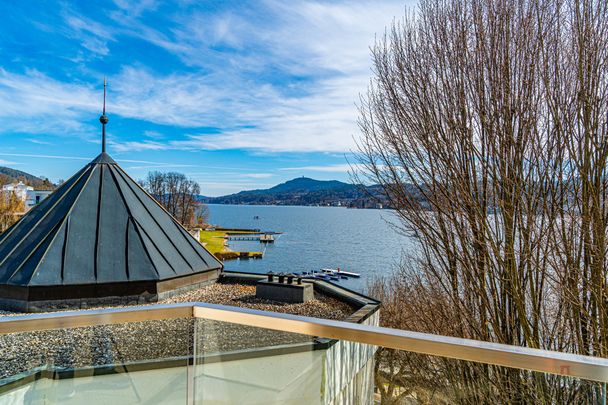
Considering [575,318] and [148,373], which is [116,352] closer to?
[148,373]

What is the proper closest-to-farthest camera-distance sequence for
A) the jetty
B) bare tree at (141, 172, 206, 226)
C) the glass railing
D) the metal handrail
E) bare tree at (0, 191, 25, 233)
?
the metal handrail < the glass railing < bare tree at (0, 191, 25, 233) < bare tree at (141, 172, 206, 226) < the jetty

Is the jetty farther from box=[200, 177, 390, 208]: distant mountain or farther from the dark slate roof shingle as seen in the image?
the dark slate roof shingle

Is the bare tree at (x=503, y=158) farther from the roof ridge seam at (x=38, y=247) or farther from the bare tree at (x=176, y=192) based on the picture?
the bare tree at (x=176, y=192)

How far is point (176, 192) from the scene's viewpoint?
127ft

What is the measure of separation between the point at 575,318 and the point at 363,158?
11.1 ft

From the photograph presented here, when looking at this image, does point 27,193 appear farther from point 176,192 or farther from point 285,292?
point 285,292

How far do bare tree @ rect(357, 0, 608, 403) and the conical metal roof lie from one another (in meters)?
5.39

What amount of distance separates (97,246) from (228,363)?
719 centimetres

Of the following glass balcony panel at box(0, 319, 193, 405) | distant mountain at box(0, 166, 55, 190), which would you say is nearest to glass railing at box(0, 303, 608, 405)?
glass balcony panel at box(0, 319, 193, 405)

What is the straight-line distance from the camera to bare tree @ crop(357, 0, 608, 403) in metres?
→ 4.21

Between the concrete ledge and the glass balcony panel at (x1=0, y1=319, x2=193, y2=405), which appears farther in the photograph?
the concrete ledge

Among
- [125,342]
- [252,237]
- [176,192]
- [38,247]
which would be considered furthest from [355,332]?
[252,237]

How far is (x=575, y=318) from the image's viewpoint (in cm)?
435

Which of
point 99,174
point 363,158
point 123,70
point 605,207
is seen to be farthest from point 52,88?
point 605,207
